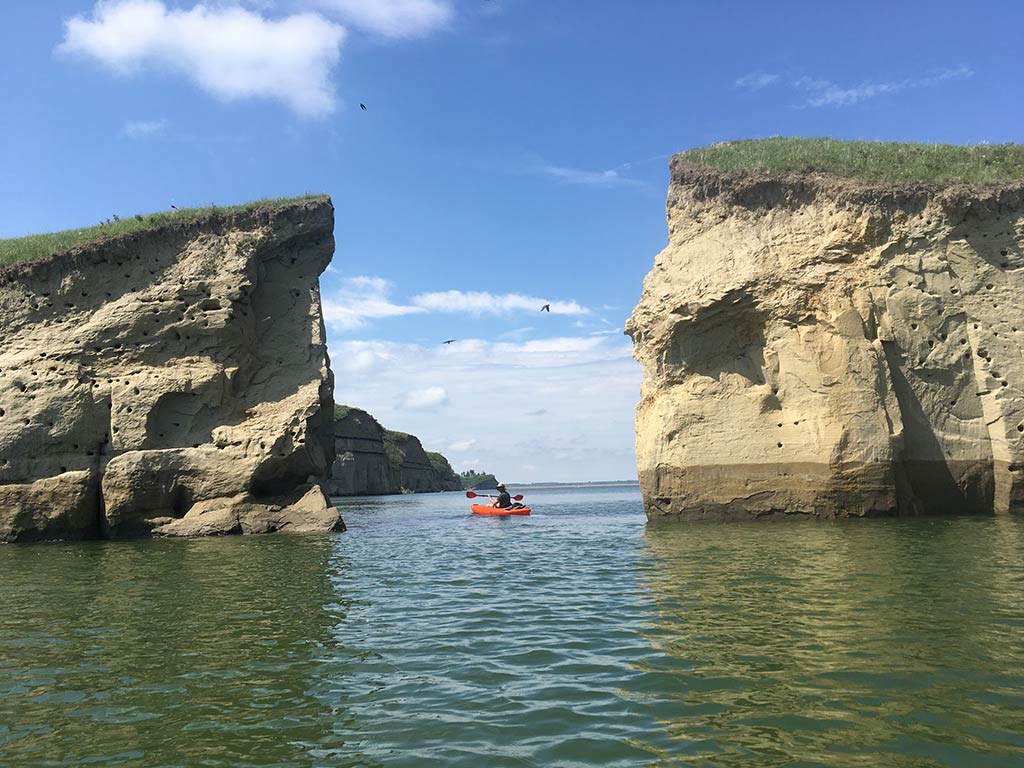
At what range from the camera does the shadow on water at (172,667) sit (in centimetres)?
546

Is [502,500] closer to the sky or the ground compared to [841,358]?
closer to the ground

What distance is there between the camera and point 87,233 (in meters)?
26.0

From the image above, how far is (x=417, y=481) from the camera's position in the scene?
382 feet

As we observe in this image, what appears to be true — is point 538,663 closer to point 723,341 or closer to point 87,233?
point 723,341

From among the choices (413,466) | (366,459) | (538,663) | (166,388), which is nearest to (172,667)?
(538,663)

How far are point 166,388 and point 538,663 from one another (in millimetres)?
20507

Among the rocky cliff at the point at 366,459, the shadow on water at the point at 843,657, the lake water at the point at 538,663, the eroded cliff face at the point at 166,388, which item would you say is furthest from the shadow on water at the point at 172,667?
the rocky cliff at the point at 366,459

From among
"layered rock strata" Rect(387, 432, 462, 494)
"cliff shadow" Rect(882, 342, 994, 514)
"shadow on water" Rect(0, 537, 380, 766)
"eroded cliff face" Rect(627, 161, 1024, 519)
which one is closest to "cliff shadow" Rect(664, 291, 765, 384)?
"eroded cliff face" Rect(627, 161, 1024, 519)

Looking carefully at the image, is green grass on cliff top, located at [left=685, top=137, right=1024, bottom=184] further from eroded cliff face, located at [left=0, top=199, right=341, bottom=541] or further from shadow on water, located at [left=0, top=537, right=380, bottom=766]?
shadow on water, located at [left=0, top=537, right=380, bottom=766]

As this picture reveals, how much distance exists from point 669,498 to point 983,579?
11.7 meters

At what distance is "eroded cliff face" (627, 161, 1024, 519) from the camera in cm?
1989

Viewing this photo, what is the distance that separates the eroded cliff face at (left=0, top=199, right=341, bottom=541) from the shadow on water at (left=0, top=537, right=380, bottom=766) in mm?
8319

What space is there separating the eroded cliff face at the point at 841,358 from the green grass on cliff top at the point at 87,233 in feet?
57.5

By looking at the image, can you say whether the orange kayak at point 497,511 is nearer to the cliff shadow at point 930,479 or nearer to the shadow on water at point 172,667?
the cliff shadow at point 930,479
